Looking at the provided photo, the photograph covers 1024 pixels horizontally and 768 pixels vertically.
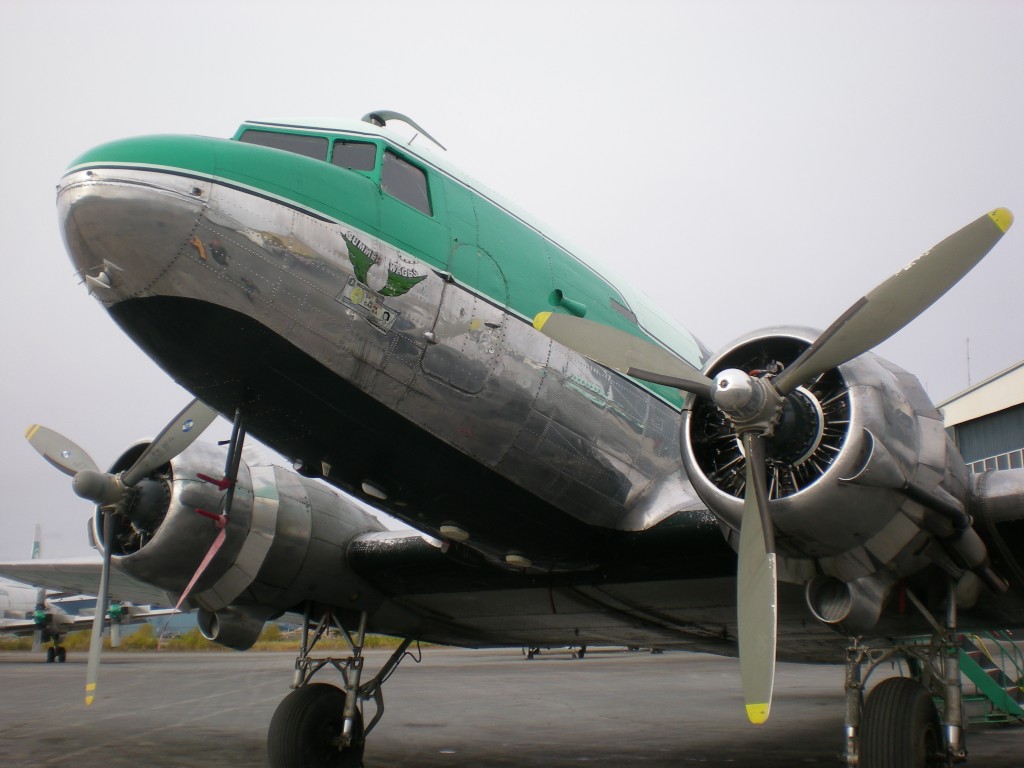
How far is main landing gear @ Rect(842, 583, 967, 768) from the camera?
5387 millimetres

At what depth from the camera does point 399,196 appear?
578 cm

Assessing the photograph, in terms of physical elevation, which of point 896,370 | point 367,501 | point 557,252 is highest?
point 557,252

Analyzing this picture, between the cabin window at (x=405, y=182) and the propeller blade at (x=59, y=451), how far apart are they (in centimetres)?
430

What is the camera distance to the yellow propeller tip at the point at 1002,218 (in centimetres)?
487

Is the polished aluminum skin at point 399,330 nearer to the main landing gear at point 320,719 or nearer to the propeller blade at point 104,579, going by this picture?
the main landing gear at point 320,719

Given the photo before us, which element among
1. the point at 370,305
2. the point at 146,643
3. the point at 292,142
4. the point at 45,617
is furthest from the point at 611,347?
the point at 146,643

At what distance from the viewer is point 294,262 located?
5.14 m

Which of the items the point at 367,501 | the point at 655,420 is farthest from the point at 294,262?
the point at 655,420

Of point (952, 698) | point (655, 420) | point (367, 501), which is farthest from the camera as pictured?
point (655, 420)

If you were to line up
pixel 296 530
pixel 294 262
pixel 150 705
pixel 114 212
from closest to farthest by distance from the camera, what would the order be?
pixel 114 212 → pixel 294 262 → pixel 296 530 → pixel 150 705

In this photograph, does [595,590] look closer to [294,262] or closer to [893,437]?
[893,437]

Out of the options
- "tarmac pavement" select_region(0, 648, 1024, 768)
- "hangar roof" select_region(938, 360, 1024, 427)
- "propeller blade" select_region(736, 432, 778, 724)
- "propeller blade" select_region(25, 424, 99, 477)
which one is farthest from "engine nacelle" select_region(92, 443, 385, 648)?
"hangar roof" select_region(938, 360, 1024, 427)

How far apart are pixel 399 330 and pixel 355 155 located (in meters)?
1.22

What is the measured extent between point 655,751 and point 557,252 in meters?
5.71
